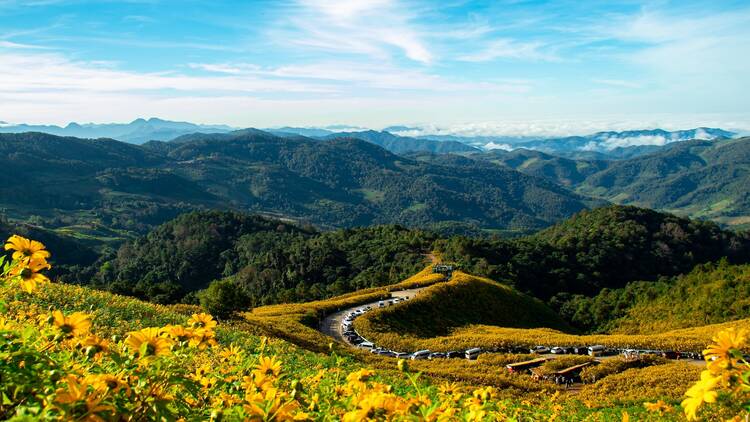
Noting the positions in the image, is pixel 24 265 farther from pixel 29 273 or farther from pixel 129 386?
pixel 129 386

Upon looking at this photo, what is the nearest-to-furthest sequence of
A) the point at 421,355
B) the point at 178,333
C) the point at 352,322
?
the point at 178,333 < the point at 421,355 < the point at 352,322

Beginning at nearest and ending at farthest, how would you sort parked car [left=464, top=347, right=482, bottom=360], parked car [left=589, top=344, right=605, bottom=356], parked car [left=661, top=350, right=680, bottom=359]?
parked car [left=661, top=350, right=680, bottom=359] < parked car [left=464, top=347, right=482, bottom=360] < parked car [left=589, top=344, right=605, bottom=356]

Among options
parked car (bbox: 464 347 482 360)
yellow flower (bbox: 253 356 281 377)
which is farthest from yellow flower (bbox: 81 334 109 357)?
parked car (bbox: 464 347 482 360)

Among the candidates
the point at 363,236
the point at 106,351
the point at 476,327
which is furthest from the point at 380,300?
the point at 363,236

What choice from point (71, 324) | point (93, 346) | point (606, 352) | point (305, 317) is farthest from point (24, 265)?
point (305, 317)

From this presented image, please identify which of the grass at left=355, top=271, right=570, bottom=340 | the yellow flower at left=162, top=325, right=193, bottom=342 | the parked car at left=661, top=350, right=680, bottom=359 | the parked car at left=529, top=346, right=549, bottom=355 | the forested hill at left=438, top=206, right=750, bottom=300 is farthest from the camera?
the forested hill at left=438, top=206, right=750, bottom=300

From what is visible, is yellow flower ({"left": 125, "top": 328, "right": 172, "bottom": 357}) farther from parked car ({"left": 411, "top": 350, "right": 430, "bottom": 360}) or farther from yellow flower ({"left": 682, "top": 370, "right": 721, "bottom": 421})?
parked car ({"left": 411, "top": 350, "right": 430, "bottom": 360})

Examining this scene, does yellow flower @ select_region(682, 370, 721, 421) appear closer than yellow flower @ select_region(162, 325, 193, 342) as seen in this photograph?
Yes

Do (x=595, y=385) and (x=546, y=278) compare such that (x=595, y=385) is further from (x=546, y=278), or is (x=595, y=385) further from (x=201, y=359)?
(x=546, y=278)
